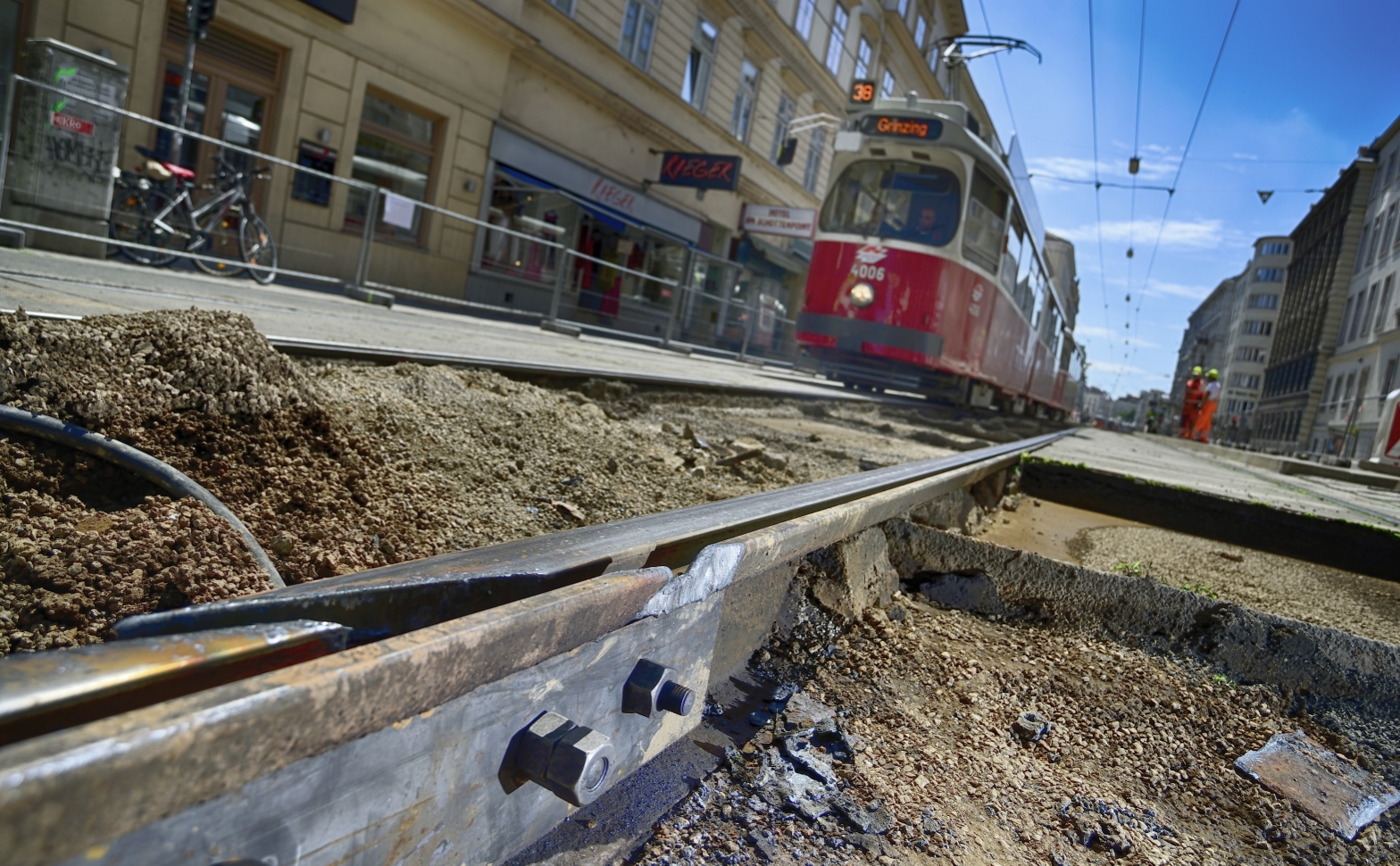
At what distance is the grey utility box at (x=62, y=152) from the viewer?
6.61m

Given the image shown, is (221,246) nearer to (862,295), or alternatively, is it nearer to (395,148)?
(395,148)

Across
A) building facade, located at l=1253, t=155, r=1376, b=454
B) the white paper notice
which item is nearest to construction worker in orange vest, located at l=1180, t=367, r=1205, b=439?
building facade, located at l=1253, t=155, r=1376, b=454

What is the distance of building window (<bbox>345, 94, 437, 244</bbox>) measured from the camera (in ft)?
44.6

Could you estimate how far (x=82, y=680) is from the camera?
2.19ft

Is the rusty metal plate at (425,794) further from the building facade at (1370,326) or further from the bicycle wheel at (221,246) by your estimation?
the building facade at (1370,326)

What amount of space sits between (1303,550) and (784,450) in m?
3.14

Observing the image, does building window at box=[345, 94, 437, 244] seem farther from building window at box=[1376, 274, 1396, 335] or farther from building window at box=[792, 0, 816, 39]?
building window at box=[1376, 274, 1396, 335]

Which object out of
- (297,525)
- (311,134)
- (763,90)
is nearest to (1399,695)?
(297,525)

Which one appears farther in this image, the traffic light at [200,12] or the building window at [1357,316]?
the building window at [1357,316]

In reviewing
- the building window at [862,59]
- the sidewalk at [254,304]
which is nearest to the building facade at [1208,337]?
the building window at [862,59]

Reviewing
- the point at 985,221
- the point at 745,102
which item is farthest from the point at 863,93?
the point at 745,102

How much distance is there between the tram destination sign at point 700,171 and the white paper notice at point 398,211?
32.2 ft

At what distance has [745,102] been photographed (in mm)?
23781

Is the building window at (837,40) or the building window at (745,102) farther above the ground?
the building window at (837,40)
